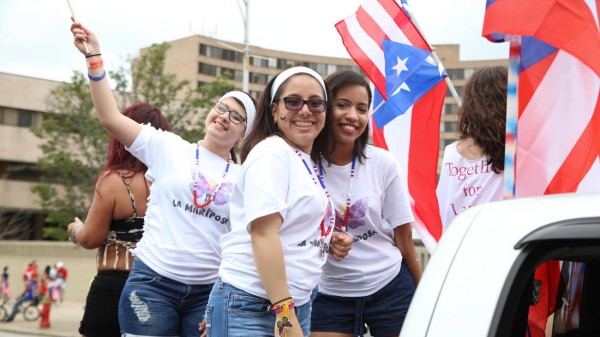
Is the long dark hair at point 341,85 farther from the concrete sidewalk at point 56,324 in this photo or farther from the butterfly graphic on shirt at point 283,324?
the concrete sidewalk at point 56,324

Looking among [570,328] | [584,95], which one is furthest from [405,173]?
[570,328]

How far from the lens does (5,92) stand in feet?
167

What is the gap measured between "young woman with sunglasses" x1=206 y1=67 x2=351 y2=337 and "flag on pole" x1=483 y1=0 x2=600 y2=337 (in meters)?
0.77

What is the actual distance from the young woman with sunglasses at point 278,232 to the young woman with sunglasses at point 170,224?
85 centimetres

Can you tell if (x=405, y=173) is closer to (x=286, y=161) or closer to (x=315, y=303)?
(x=315, y=303)

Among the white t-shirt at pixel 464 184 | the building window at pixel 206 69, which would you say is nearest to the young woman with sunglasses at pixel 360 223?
the white t-shirt at pixel 464 184

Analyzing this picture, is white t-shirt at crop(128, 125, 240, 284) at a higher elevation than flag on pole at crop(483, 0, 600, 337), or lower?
lower

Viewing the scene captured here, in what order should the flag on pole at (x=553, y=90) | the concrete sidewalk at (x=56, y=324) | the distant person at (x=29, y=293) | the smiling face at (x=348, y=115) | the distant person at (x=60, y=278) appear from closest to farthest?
the flag on pole at (x=553, y=90), the smiling face at (x=348, y=115), the concrete sidewalk at (x=56, y=324), the distant person at (x=29, y=293), the distant person at (x=60, y=278)

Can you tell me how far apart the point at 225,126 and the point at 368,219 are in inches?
35.0

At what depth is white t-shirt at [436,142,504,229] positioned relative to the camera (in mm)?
3992

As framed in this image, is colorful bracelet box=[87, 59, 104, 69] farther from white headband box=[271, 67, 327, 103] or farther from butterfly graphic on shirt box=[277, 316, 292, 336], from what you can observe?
butterfly graphic on shirt box=[277, 316, 292, 336]

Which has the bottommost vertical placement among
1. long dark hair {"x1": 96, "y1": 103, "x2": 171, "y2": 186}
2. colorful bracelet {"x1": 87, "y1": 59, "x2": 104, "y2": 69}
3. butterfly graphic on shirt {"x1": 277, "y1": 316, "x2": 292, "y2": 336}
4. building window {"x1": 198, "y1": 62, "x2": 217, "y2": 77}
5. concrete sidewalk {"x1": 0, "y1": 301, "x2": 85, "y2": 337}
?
concrete sidewalk {"x1": 0, "y1": 301, "x2": 85, "y2": 337}

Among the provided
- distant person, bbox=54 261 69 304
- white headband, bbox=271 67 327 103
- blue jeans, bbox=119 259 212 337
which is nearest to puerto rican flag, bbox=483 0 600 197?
white headband, bbox=271 67 327 103

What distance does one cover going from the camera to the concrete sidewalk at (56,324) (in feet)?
79.5
